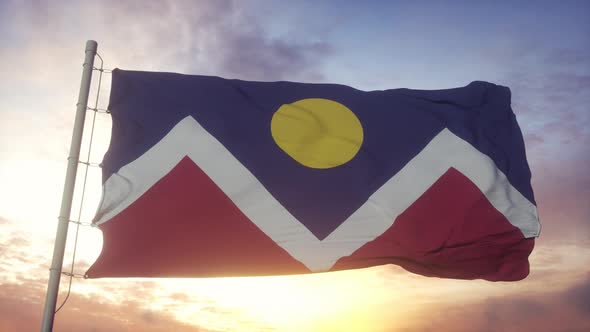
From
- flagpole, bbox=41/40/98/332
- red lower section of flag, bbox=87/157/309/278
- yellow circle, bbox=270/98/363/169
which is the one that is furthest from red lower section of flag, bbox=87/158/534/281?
yellow circle, bbox=270/98/363/169

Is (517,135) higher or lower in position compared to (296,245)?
higher

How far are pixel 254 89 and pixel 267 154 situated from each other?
1.17m

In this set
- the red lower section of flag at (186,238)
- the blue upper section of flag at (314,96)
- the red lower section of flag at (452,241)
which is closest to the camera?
the red lower section of flag at (186,238)

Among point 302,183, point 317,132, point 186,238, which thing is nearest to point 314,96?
point 317,132

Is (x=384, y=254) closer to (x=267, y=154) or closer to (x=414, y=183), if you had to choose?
(x=414, y=183)

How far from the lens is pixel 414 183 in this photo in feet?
30.3

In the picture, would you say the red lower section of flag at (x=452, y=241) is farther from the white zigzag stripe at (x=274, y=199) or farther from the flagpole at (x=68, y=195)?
the flagpole at (x=68, y=195)

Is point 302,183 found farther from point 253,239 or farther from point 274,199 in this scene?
point 253,239

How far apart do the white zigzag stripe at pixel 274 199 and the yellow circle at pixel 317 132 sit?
2.71 ft

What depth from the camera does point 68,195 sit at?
743cm

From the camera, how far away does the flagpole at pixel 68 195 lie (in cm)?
699

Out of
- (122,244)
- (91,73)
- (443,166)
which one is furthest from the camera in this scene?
(443,166)

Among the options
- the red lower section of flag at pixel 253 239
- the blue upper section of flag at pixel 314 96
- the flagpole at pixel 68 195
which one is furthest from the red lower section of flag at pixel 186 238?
the blue upper section of flag at pixel 314 96

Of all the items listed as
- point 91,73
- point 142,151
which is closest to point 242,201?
point 142,151
